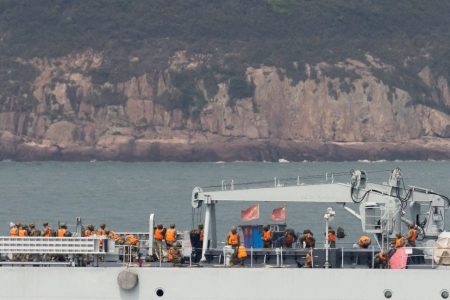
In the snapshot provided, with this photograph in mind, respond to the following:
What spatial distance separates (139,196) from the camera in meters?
130

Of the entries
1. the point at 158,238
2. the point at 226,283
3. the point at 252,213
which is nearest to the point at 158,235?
the point at 158,238

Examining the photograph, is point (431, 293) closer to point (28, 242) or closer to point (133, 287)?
point (133, 287)

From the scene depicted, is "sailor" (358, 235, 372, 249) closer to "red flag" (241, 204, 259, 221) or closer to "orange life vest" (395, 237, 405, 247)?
"orange life vest" (395, 237, 405, 247)

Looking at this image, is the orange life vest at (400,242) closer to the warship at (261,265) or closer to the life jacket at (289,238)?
the warship at (261,265)

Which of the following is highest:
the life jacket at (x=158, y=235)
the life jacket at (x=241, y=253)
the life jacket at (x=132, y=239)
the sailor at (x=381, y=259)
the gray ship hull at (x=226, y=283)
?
the life jacket at (x=158, y=235)

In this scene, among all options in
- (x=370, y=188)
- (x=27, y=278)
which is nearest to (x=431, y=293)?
(x=370, y=188)

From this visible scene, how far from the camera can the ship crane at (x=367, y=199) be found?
40656 mm

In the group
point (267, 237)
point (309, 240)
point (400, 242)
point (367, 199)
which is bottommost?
point (400, 242)

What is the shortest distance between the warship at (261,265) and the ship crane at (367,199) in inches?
1.1

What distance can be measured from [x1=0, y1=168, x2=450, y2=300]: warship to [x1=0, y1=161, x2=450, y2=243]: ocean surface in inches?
293

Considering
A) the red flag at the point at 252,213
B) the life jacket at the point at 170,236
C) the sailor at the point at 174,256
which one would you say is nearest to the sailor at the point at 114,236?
the life jacket at the point at 170,236

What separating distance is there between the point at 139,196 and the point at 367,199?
293ft

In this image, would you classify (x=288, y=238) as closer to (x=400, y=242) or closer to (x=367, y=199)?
(x=367, y=199)

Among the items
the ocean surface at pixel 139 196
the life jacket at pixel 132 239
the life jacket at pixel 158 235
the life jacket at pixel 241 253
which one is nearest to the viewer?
the life jacket at pixel 241 253
